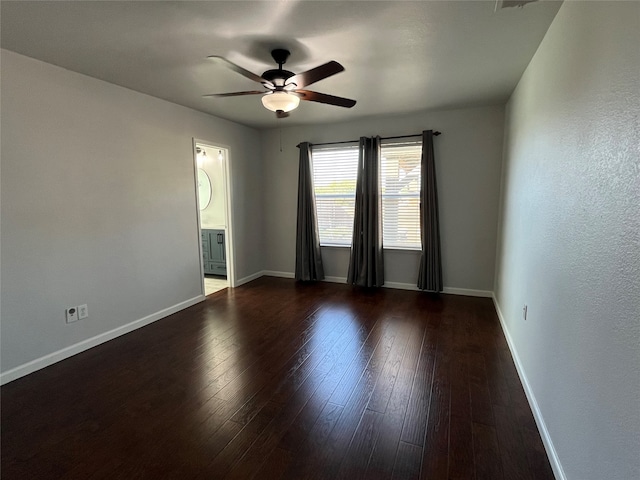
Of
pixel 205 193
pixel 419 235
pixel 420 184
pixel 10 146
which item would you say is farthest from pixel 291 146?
pixel 10 146

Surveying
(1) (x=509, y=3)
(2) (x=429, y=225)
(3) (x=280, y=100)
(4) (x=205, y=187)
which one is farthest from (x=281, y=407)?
(4) (x=205, y=187)

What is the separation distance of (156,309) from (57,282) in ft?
3.52

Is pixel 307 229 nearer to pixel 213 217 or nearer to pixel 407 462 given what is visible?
pixel 213 217

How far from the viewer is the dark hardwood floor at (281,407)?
1650mm

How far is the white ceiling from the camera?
1838mm

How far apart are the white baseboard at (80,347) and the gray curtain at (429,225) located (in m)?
3.19

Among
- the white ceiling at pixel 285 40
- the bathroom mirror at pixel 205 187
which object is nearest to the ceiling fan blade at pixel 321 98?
the white ceiling at pixel 285 40

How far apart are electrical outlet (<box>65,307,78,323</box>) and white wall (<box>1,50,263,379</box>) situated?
1.7 inches

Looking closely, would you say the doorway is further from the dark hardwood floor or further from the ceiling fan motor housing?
the ceiling fan motor housing

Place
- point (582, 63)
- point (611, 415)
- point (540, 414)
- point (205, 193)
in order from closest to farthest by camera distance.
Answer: point (611, 415)
point (582, 63)
point (540, 414)
point (205, 193)

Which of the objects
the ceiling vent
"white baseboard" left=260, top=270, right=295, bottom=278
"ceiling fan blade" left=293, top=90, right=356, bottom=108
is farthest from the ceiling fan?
"white baseboard" left=260, top=270, right=295, bottom=278

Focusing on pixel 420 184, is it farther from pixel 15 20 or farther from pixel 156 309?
pixel 15 20

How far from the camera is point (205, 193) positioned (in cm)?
548

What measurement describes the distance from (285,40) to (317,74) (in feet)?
1.01
